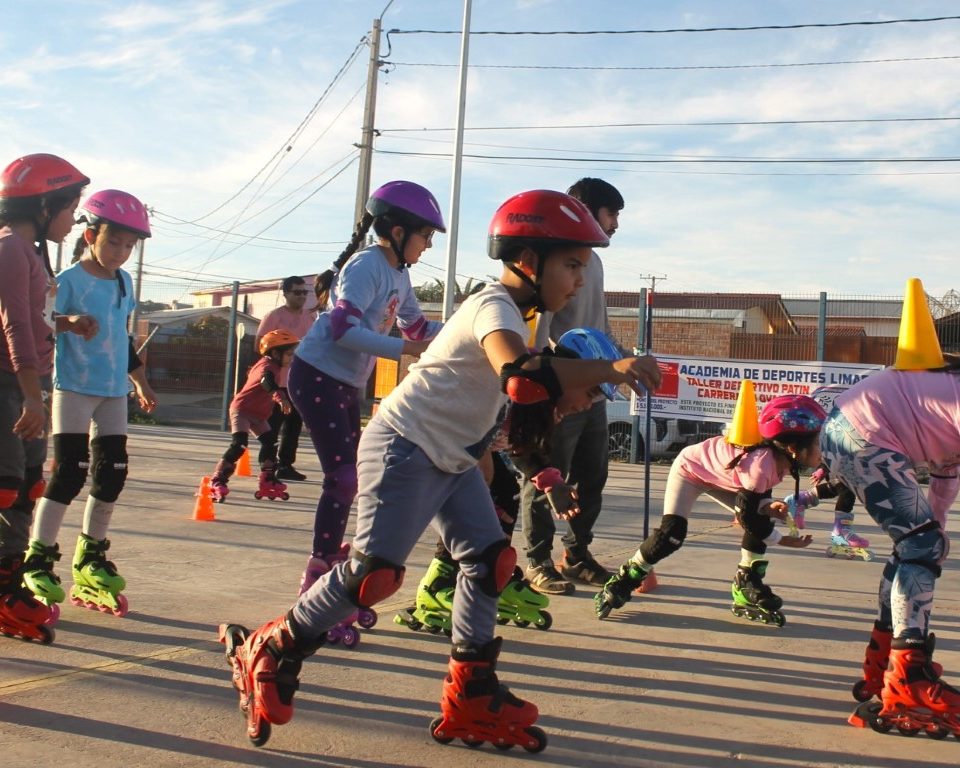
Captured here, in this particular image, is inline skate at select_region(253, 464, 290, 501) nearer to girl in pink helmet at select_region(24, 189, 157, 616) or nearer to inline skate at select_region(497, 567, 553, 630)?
girl in pink helmet at select_region(24, 189, 157, 616)

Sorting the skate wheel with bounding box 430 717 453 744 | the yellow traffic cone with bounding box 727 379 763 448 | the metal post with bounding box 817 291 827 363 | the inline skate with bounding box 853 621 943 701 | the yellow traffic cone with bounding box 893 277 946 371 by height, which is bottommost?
the skate wheel with bounding box 430 717 453 744

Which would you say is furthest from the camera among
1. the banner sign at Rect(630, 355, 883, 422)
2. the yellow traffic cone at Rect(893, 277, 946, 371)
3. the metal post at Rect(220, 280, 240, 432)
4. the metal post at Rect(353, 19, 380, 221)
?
the metal post at Rect(353, 19, 380, 221)

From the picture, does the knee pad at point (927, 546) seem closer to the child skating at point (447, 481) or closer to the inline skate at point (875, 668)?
the inline skate at point (875, 668)

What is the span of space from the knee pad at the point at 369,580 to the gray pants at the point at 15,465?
5.99 ft

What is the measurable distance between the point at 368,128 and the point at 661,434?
1379cm

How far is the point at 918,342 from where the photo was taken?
13.4 feet

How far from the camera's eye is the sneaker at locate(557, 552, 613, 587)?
6.20m

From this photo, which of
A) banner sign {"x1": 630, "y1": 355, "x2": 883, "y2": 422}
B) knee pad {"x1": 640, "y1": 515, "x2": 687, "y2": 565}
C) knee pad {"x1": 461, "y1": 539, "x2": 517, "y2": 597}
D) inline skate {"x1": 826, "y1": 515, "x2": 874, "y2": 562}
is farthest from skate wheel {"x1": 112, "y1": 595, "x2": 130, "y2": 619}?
banner sign {"x1": 630, "y1": 355, "x2": 883, "y2": 422}

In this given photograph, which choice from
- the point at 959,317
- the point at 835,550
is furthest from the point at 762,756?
the point at 959,317

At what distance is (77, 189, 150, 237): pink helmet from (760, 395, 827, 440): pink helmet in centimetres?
315

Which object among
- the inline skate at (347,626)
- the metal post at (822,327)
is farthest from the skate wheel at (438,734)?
the metal post at (822,327)

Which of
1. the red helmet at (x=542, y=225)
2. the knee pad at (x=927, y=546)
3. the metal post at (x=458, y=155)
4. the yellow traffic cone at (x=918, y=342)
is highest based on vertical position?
the metal post at (x=458, y=155)

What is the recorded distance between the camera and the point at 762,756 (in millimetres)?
3484

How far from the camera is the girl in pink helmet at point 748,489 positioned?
5320 mm
